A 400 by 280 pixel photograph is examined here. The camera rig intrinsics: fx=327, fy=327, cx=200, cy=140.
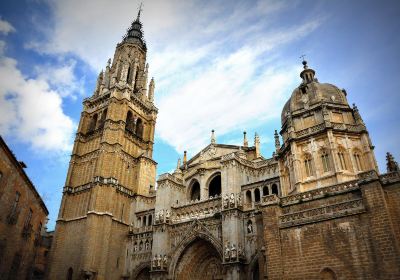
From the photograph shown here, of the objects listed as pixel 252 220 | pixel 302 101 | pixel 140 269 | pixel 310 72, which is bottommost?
pixel 140 269

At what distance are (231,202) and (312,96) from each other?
38.5ft

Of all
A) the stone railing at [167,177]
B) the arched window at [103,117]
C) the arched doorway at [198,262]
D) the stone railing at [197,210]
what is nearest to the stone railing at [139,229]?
the stone railing at [197,210]

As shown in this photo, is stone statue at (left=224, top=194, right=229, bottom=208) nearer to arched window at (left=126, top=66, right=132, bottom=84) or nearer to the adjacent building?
the adjacent building

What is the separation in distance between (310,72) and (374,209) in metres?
19.5

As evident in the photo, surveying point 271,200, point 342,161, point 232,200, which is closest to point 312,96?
point 342,161

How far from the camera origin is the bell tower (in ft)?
109

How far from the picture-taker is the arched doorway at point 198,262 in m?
29.8

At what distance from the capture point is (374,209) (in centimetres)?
1488

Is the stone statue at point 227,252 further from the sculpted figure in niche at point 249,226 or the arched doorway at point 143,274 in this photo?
the arched doorway at point 143,274

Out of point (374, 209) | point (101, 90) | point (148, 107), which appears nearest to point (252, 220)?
point (374, 209)

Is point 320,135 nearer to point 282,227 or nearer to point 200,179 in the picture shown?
point 282,227

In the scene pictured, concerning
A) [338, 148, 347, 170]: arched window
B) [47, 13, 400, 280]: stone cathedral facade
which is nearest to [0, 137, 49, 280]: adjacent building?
[47, 13, 400, 280]: stone cathedral facade

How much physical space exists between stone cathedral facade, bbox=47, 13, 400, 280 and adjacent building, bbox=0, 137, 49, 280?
706cm

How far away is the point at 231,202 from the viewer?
93.7 feet
